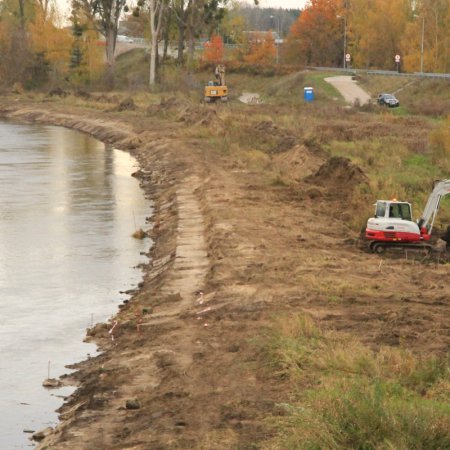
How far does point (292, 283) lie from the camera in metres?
19.6

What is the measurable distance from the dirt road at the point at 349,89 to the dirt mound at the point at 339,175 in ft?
131

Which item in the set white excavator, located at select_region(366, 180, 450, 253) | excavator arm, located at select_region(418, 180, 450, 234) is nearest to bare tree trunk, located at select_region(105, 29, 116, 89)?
excavator arm, located at select_region(418, 180, 450, 234)

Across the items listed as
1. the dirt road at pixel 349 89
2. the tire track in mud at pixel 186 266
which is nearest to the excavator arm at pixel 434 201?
the tire track in mud at pixel 186 266

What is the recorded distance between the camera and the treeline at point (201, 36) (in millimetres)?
91000

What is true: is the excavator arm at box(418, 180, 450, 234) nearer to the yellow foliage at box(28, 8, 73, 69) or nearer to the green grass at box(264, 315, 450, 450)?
the green grass at box(264, 315, 450, 450)

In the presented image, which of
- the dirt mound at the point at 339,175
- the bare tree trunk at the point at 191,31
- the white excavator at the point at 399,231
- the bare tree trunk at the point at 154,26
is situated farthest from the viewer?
the bare tree trunk at the point at 191,31

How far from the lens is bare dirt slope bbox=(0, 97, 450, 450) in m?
13.1

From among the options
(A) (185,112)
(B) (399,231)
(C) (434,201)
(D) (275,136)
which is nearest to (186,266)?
(B) (399,231)

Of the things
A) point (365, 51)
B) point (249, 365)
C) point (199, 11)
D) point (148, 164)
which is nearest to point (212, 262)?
point (249, 365)

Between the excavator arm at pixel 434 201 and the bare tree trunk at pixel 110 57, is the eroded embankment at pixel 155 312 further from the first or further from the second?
the bare tree trunk at pixel 110 57

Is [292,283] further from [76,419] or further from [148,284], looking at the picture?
[76,419]

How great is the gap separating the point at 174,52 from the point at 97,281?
3790 inches

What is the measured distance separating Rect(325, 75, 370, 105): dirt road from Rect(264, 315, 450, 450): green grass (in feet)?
195

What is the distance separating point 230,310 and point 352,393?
7290 millimetres
